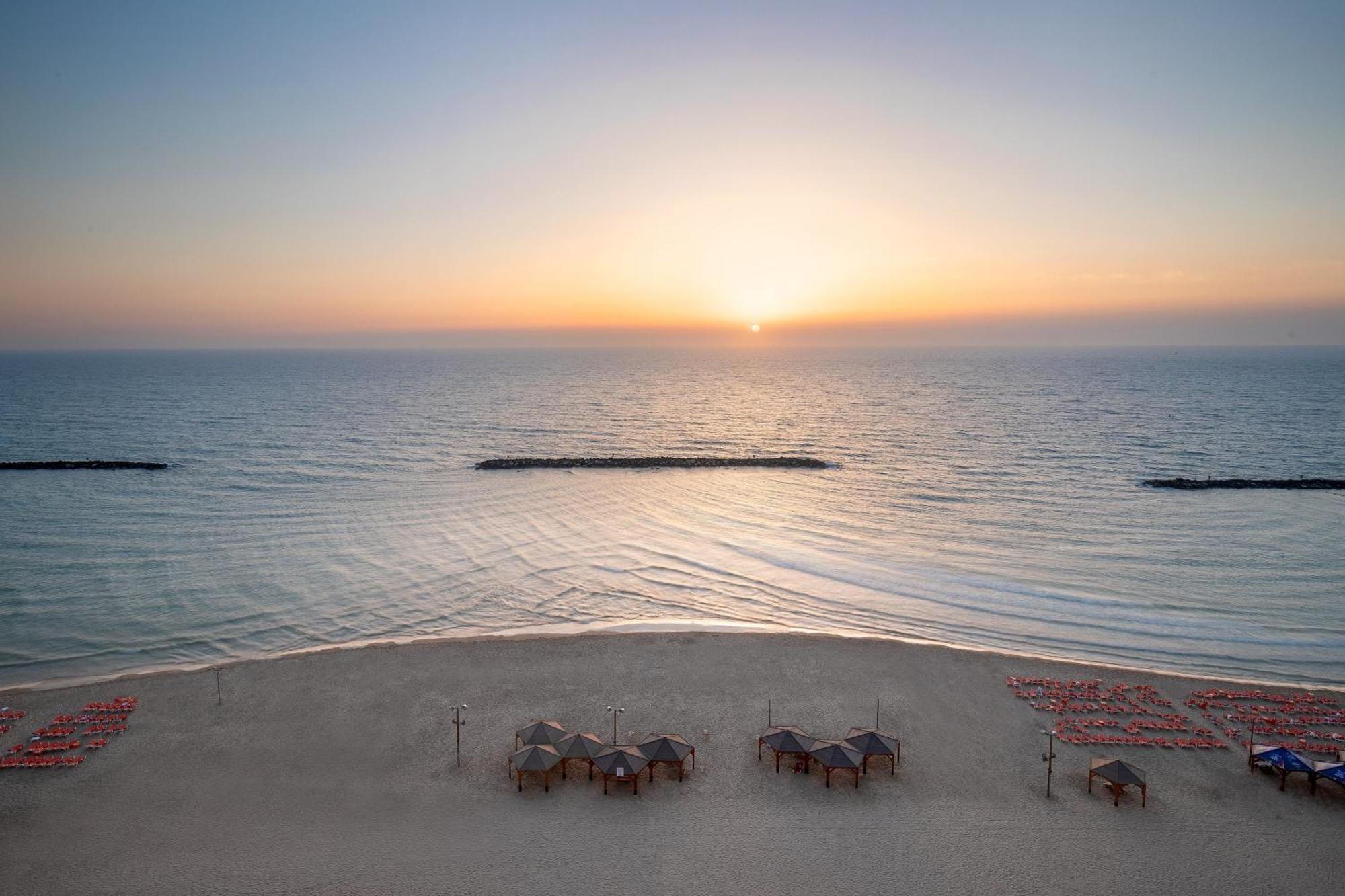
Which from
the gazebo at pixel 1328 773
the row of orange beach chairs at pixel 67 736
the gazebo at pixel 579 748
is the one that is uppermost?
the gazebo at pixel 579 748

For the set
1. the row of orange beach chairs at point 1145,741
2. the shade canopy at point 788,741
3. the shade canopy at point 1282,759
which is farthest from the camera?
the row of orange beach chairs at point 1145,741

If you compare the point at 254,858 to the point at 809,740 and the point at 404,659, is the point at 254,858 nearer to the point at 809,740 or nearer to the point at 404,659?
the point at 404,659

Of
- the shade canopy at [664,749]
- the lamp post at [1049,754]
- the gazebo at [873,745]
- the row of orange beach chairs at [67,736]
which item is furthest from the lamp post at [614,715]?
the row of orange beach chairs at [67,736]

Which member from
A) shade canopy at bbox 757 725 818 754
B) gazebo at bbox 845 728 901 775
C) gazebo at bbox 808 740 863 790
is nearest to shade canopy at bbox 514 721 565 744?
shade canopy at bbox 757 725 818 754

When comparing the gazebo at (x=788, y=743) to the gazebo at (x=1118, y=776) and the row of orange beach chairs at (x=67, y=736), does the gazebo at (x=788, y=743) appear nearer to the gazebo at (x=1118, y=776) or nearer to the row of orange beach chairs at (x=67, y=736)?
the gazebo at (x=1118, y=776)

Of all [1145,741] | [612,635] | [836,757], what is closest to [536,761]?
[836,757]

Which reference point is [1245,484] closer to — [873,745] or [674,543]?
[674,543]
